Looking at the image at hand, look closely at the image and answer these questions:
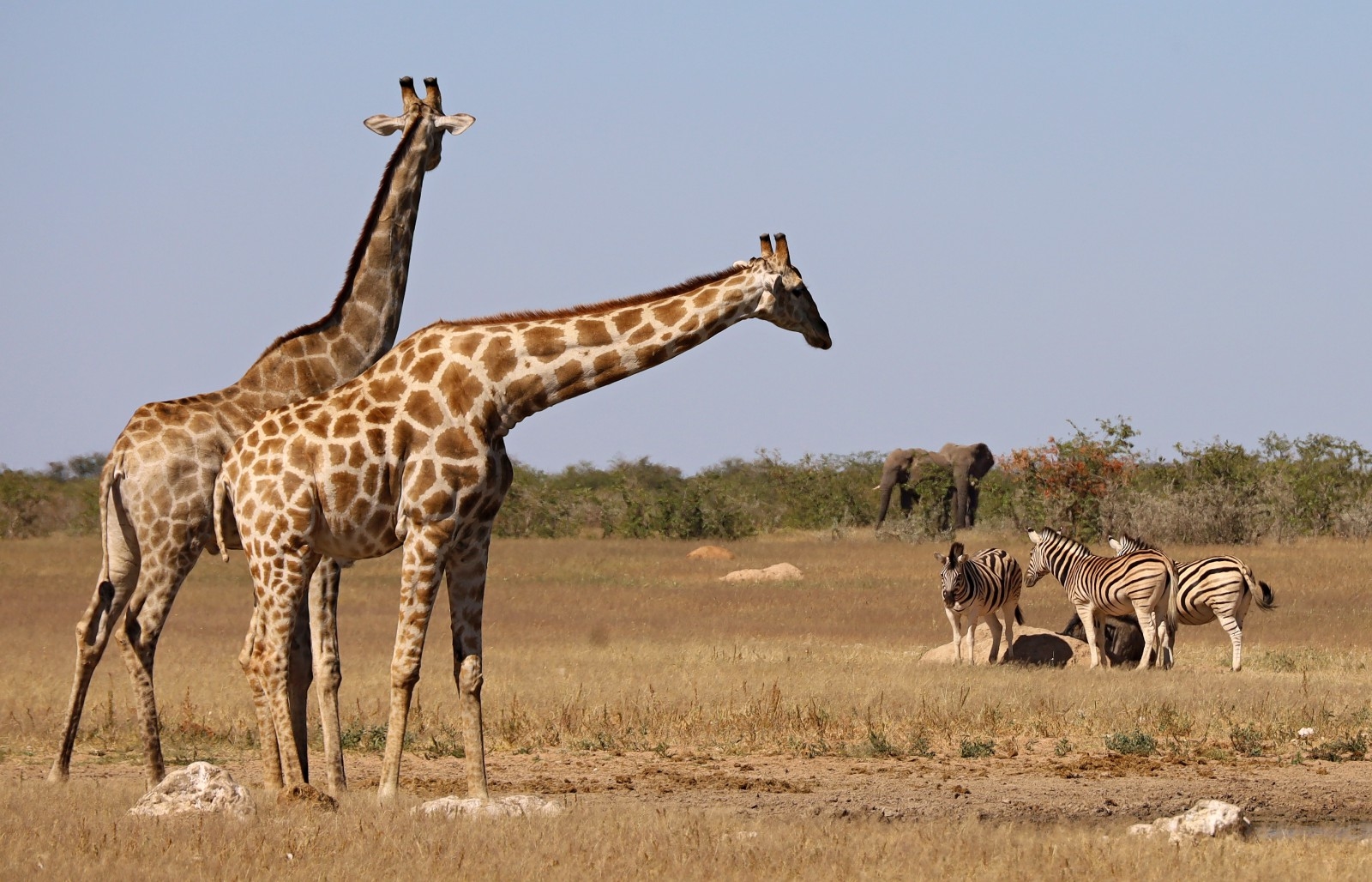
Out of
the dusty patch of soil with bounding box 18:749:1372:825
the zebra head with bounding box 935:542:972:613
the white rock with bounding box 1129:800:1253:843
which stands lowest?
the dusty patch of soil with bounding box 18:749:1372:825

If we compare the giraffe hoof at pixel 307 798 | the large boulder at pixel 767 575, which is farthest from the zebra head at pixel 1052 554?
the giraffe hoof at pixel 307 798

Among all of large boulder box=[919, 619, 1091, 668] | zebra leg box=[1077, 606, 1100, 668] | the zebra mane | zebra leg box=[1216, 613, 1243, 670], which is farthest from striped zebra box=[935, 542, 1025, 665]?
zebra leg box=[1216, 613, 1243, 670]

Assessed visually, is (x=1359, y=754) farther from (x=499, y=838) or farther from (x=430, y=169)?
(x=430, y=169)

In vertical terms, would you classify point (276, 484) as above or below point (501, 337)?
below

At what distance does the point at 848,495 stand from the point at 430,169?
137ft

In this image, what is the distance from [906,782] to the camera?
11.1 m

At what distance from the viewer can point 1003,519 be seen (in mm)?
44906

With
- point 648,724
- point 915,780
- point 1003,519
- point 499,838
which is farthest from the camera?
point 1003,519

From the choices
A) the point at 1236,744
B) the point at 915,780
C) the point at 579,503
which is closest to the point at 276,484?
the point at 915,780

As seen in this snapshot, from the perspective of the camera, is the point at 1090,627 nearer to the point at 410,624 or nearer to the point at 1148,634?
the point at 1148,634

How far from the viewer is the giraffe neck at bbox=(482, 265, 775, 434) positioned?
9.36 m

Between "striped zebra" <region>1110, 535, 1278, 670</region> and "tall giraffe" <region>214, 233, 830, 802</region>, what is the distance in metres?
10.7

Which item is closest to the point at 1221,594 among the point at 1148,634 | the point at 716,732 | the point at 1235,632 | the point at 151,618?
the point at 1235,632

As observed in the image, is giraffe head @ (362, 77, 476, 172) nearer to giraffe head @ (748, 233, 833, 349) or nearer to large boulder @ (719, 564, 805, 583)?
giraffe head @ (748, 233, 833, 349)
